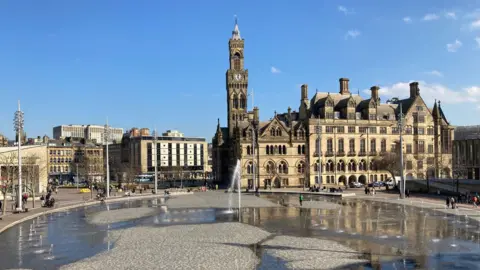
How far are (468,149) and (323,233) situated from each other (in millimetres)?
95961

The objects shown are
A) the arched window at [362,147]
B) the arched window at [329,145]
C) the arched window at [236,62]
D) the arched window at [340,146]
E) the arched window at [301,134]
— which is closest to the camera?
the arched window at [301,134]

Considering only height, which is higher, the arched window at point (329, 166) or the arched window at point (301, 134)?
the arched window at point (301, 134)

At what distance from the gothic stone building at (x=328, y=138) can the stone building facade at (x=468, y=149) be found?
511 centimetres

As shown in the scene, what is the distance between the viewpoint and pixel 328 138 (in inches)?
4311

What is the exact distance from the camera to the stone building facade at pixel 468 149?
114438 mm

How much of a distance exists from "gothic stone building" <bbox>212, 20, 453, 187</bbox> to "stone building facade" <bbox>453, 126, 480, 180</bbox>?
5107 mm

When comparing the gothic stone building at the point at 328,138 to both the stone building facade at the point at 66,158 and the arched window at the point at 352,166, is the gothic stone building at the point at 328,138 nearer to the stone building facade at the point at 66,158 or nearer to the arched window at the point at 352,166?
the arched window at the point at 352,166

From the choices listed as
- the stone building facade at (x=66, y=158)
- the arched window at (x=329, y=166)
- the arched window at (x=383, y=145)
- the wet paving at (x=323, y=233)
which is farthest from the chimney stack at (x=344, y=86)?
the stone building facade at (x=66, y=158)

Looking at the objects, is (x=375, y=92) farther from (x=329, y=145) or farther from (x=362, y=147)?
(x=329, y=145)

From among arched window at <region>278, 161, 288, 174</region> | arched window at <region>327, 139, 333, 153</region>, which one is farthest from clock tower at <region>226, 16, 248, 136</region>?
arched window at <region>327, 139, 333, 153</region>

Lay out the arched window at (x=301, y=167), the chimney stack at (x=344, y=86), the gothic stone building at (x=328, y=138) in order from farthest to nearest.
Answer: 1. the chimney stack at (x=344, y=86)
2. the arched window at (x=301, y=167)
3. the gothic stone building at (x=328, y=138)

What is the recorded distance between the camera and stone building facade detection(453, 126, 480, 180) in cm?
11444

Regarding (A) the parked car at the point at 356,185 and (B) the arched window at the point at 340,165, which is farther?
(B) the arched window at the point at 340,165

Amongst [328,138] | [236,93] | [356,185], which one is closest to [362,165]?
[356,185]
